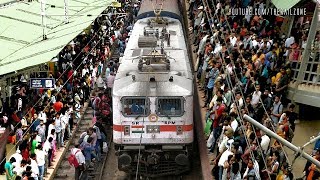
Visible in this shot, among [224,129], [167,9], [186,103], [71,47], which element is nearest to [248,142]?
[224,129]

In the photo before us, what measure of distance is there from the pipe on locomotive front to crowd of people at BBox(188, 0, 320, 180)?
4.68 feet

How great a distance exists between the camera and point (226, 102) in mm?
16500

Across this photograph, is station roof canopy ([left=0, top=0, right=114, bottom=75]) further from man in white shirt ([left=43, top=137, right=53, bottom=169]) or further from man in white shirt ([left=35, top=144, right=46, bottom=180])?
man in white shirt ([left=35, top=144, right=46, bottom=180])

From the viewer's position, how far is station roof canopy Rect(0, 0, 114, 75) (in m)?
18.6

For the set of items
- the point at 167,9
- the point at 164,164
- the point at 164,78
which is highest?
the point at 167,9

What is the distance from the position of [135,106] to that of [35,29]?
9.94m

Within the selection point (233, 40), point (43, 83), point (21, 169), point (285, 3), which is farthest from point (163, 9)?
point (21, 169)

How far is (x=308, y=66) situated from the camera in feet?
60.3

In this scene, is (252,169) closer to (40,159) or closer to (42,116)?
(40,159)

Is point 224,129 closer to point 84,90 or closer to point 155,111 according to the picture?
point 155,111

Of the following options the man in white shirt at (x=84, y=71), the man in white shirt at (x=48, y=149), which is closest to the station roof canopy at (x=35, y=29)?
the man in white shirt at (x=84, y=71)

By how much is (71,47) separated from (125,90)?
11677 mm

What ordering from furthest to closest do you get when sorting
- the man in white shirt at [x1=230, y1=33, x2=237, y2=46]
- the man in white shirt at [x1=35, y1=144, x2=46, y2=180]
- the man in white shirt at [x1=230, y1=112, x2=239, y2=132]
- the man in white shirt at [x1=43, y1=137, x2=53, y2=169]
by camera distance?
the man in white shirt at [x1=230, y1=33, x2=237, y2=46], the man in white shirt at [x1=43, y1=137, x2=53, y2=169], the man in white shirt at [x1=35, y1=144, x2=46, y2=180], the man in white shirt at [x1=230, y1=112, x2=239, y2=132]

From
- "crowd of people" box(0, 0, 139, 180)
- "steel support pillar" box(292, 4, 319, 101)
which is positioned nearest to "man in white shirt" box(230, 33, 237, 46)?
"steel support pillar" box(292, 4, 319, 101)
